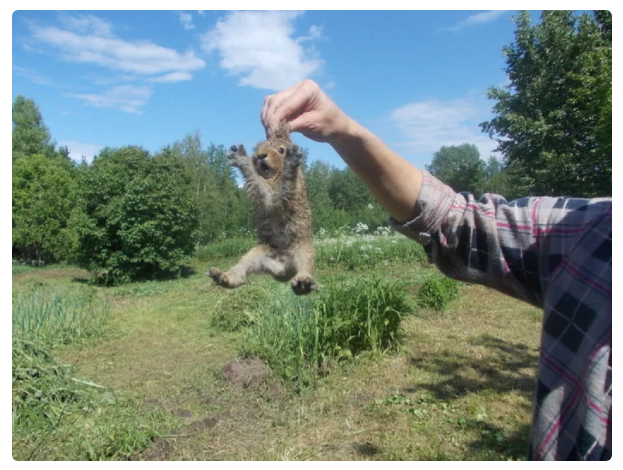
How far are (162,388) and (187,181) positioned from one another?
13.8 feet

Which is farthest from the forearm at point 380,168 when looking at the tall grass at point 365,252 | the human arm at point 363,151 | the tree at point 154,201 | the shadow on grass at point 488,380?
the tall grass at point 365,252

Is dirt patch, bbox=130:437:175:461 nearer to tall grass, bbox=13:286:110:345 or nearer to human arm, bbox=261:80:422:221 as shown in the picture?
tall grass, bbox=13:286:110:345

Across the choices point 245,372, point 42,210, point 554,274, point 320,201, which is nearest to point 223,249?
point 245,372

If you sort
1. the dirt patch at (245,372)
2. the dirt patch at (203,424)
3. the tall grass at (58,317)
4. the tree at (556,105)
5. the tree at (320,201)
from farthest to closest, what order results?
the tree at (556,105)
the tall grass at (58,317)
the dirt patch at (245,372)
the dirt patch at (203,424)
the tree at (320,201)

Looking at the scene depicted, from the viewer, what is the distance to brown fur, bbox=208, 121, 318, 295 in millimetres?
2090

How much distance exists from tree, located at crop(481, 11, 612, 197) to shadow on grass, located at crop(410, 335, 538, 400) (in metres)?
7.51

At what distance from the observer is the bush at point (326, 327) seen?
802 cm

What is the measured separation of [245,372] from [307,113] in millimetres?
6520

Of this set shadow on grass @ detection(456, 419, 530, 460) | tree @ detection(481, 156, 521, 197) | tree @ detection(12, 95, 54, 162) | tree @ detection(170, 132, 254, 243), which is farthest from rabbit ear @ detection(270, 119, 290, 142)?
tree @ detection(12, 95, 54, 162)

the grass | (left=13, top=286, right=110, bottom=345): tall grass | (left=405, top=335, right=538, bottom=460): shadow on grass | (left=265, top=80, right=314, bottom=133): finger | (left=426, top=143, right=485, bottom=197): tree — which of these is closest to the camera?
(left=265, top=80, right=314, bottom=133): finger

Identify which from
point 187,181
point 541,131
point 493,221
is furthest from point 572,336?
point 541,131

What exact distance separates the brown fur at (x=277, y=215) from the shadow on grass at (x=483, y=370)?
5695 mm

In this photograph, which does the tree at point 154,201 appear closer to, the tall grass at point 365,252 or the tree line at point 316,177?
the tree line at point 316,177

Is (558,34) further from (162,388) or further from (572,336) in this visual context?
(572,336)
